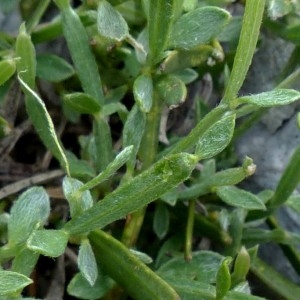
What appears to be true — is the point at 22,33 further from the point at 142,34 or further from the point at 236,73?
the point at 236,73

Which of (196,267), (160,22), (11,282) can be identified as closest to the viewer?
(11,282)

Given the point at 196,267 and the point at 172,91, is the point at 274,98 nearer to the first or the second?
the point at 172,91

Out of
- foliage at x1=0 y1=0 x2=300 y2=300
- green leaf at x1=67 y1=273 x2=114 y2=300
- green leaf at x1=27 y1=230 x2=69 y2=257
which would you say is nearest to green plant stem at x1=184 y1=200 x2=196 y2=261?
foliage at x1=0 y1=0 x2=300 y2=300

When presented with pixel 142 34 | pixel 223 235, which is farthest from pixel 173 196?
pixel 142 34

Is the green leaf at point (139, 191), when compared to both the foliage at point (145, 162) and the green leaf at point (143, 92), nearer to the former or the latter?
the foliage at point (145, 162)

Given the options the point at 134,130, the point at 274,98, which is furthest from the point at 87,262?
the point at 274,98

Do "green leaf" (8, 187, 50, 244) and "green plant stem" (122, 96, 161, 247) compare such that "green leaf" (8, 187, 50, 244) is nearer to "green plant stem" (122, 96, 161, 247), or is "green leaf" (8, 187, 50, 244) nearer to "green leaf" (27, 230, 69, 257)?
"green leaf" (27, 230, 69, 257)

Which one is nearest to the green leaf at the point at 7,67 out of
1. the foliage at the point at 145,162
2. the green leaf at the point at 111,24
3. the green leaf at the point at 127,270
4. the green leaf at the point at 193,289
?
the foliage at the point at 145,162
